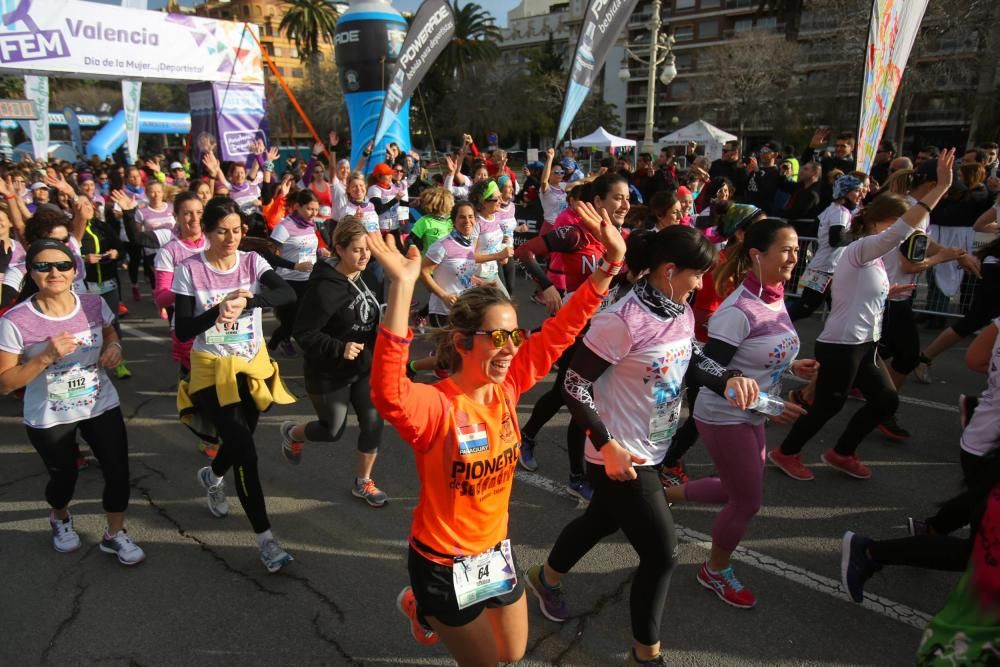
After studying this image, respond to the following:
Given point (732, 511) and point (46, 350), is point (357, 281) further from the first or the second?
point (732, 511)

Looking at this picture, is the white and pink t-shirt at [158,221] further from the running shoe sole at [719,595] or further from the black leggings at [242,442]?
the running shoe sole at [719,595]

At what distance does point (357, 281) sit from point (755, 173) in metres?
10.1

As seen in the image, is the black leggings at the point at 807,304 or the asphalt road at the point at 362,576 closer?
the asphalt road at the point at 362,576

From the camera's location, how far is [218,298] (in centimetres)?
367

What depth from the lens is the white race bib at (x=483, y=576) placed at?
2.17 m

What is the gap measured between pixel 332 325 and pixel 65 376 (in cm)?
140

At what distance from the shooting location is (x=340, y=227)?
3850mm

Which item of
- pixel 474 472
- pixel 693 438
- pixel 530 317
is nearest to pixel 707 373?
pixel 474 472

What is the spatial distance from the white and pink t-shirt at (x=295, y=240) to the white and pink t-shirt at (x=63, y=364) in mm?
3433

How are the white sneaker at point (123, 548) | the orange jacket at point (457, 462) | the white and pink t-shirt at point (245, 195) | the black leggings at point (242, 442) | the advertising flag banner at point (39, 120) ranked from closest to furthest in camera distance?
1. the orange jacket at point (457, 462)
2. the black leggings at point (242, 442)
3. the white sneaker at point (123, 548)
4. the white and pink t-shirt at point (245, 195)
5. the advertising flag banner at point (39, 120)

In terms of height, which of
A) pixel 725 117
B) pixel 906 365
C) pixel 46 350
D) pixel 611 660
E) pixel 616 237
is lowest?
pixel 611 660

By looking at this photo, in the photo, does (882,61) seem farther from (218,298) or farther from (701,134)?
(701,134)

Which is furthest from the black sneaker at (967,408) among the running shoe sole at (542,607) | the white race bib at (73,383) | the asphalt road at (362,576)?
the white race bib at (73,383)

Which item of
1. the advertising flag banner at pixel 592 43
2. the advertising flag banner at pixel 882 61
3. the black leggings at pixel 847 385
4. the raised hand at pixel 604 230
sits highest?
the advertising flag banner at pixel 592 43
